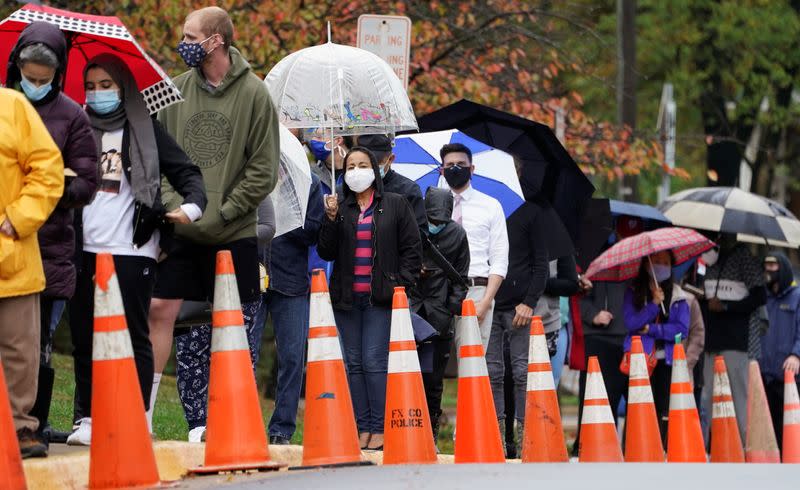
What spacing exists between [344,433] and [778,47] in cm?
2441

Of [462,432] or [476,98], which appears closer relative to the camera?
[462,432]

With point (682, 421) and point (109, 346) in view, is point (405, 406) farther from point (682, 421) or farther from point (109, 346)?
point (682, 421)

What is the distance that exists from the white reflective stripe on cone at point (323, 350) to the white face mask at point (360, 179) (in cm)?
249

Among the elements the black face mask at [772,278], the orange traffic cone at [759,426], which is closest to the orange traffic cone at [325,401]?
the orange traffic cone at [759,426]

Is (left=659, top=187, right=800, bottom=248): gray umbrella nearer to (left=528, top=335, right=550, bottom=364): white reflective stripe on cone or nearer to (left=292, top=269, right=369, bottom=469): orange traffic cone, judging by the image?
(left=528, top=335, right=550, bottom=364): white reflective stripe on cone

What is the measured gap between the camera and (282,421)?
10.7m

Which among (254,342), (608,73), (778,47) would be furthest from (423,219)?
(608,73)

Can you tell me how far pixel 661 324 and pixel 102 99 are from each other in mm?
6802

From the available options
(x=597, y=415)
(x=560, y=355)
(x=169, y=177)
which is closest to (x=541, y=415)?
(x=597, y=415)

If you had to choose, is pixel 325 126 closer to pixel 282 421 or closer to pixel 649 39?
pixel 282 421

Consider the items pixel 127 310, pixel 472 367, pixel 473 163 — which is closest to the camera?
pixel 127 310

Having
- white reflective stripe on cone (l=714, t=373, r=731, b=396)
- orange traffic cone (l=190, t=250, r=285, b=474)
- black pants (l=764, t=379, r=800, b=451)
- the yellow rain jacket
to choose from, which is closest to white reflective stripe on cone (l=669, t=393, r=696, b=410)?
white reflective stripe on cone (l=714, t=373, r=731, b=396)

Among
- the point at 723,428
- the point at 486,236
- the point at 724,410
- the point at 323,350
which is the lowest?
the point at 723,428

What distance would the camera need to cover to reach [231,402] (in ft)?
25.5
